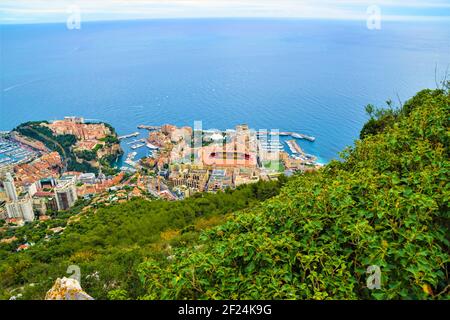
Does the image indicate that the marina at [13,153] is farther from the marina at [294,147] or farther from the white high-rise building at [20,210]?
the marina at [294,147]

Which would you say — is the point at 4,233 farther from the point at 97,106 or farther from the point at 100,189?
the point at 97,106

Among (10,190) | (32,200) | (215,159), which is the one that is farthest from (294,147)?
(10,190)

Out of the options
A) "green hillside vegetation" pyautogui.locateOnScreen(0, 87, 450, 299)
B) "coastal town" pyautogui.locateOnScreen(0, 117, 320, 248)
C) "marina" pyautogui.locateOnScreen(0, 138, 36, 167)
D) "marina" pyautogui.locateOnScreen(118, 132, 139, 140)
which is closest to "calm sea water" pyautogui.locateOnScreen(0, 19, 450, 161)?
"marina" pyautogui.locateOnScreen(118, 132, 139, 140)

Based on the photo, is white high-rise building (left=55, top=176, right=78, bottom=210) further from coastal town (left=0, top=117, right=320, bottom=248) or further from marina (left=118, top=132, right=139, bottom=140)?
marina (left=118, top=132, right=139, bottom=140)

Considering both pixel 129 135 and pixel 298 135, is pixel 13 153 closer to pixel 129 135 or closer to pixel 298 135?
pixel 129 135
